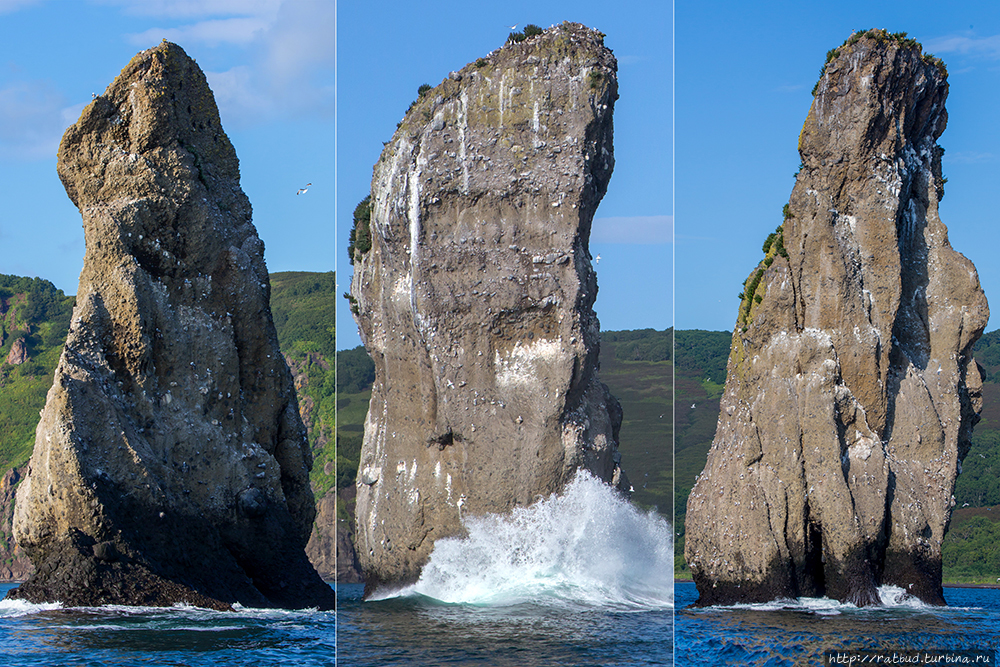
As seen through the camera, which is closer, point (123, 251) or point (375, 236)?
point (123, 251)

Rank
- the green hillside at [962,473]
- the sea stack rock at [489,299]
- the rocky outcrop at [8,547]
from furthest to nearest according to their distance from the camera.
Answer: the rocky outcrop at [8,547], the green hillside at [962,473], the sea stack rock at [489,299]

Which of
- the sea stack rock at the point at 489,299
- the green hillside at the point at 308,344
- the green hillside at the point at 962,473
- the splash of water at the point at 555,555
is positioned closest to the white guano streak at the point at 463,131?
the sea stack rock at the point at 489,299

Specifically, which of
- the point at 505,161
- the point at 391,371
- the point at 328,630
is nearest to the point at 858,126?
the point at 505,161

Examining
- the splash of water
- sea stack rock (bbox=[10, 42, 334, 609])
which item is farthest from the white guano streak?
the splash of water

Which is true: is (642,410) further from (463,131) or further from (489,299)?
(463,131)

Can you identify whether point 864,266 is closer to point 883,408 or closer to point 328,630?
point 883,408

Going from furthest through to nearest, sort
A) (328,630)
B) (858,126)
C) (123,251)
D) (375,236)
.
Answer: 1. (858,126)
2. (375,236)
3. (123,251)
4. (328,630)

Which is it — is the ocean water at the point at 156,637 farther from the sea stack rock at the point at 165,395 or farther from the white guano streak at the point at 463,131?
the white guano streak at the point at 463,131
